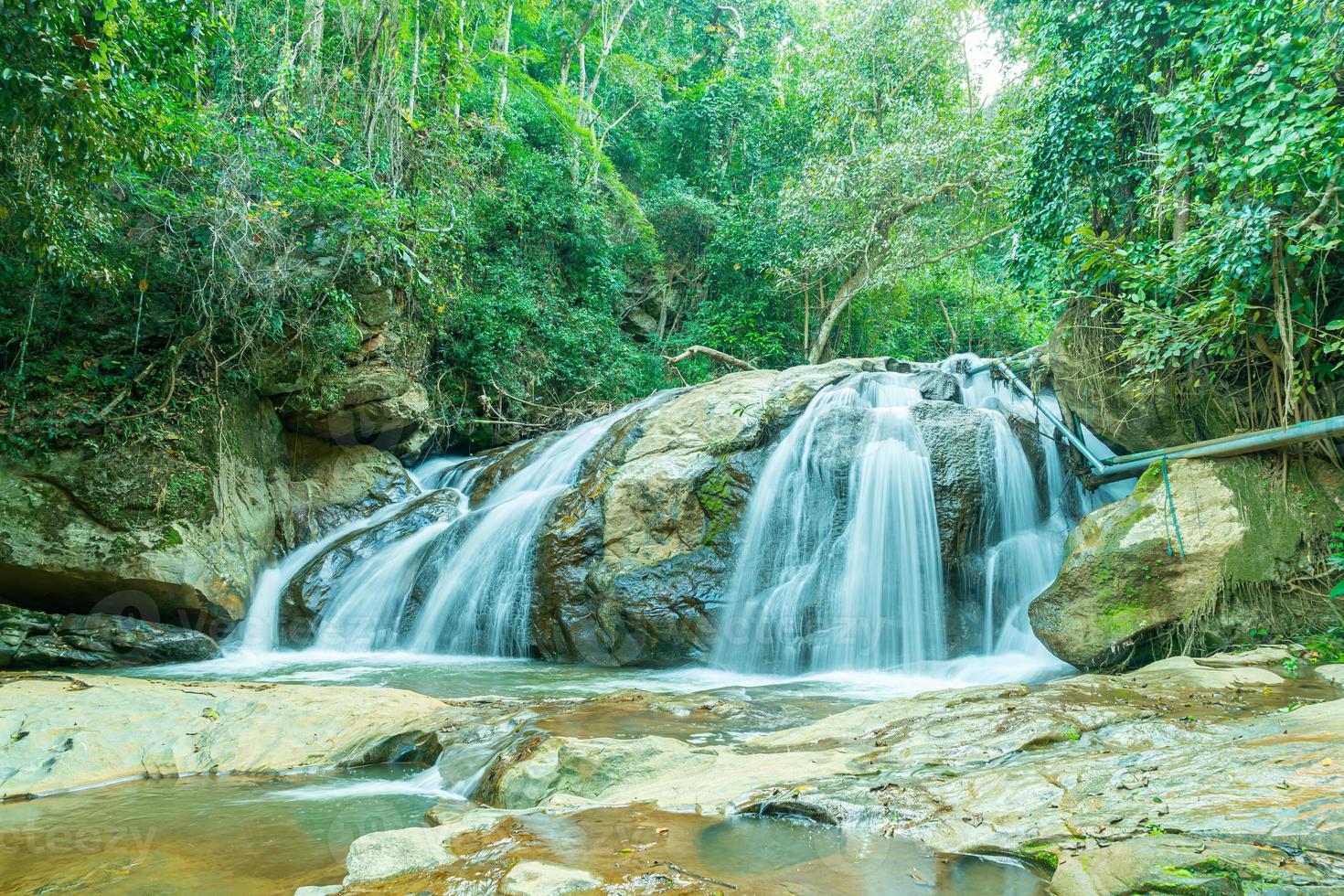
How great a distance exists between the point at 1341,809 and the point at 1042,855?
0.74 m

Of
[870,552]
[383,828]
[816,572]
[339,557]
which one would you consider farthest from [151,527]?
[870,552]

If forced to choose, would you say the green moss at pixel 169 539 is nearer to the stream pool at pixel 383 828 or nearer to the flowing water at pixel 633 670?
the flowing water at pixel 633 670

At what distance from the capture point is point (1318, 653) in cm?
476

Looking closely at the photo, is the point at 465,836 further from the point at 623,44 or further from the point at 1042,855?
the point at 623,44

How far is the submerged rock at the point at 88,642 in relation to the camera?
6.77 meters

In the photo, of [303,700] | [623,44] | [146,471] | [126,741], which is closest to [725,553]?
[303,700]

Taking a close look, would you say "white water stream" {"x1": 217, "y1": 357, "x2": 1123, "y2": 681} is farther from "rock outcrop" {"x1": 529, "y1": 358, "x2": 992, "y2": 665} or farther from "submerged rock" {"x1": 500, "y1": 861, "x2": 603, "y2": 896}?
"submerged rock" {"x1": 500, "y1": 861, "x2": 603, "y2": 896}

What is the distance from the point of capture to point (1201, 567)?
17.8 feet

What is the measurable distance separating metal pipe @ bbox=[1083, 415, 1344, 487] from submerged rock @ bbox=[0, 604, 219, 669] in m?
9.45

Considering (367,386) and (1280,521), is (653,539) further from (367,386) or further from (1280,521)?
(367,386)

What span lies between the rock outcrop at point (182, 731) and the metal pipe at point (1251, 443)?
19.3 ft

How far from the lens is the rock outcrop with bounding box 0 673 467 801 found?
385cm

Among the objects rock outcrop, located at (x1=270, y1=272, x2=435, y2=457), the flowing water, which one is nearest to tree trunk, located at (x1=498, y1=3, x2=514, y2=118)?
rock outcrop, located at (x1=270, y1=272, x2=435, y2=457)

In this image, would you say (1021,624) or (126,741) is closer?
(126,741)
